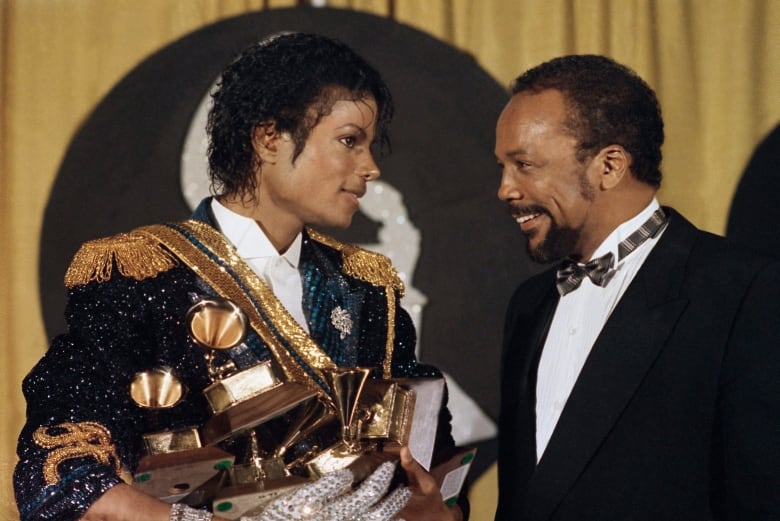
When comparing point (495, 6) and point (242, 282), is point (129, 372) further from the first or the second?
point (495, 6)

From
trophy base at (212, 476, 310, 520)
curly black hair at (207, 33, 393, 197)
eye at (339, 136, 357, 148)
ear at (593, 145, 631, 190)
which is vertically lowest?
trophy base at (212, 476, 310, 520)

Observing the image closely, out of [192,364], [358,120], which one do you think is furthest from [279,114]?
[192,364]

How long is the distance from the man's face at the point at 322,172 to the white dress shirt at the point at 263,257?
0.12 feet

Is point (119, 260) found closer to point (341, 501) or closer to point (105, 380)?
point (105, 380)

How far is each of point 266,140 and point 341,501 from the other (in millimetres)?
631

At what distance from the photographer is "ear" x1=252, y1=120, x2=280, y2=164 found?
1.79m

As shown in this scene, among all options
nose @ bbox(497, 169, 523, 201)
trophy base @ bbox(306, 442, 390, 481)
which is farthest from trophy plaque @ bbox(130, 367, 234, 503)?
nose @ bbox(497, 169, 523, 201)

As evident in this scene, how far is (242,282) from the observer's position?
1.75m

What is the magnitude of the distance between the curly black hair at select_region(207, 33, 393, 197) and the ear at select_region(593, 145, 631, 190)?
0.42 meters

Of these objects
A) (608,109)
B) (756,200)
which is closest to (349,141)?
(608,109)

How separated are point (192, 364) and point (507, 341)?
0.66 meters

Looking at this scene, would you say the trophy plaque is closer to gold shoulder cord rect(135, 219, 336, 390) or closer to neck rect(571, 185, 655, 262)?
gold shoulder cord rect(135, 219, 336, 390)

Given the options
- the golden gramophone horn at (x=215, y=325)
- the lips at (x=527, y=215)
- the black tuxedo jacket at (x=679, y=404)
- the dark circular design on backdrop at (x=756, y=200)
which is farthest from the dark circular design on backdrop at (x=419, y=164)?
the golden gramophone horn at (x=215, y=325)

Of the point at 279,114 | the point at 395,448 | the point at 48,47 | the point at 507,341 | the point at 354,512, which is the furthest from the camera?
the point at 48,47
